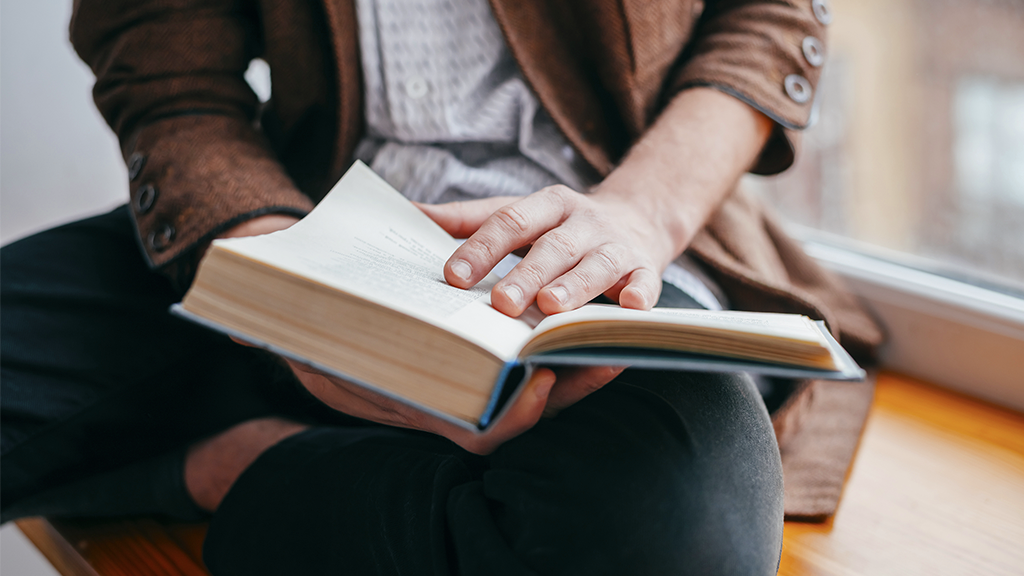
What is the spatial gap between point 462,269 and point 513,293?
0.04 meters

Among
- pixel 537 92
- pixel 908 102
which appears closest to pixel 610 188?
pixel 537 92

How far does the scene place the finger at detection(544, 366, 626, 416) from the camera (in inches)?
15.3

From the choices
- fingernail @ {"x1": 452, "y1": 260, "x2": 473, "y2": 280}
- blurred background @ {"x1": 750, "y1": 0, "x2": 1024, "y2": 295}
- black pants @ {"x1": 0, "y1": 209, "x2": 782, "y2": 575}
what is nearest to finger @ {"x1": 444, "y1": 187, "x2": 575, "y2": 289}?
fingernail @ {"x1": 452, "y1": 260, "x2": 473, "y2": 280}

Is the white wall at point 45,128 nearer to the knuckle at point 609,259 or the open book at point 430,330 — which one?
the open book at point 430,330

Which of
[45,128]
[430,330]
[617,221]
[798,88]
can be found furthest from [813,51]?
[45,128]

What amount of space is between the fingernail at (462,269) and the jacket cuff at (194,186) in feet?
0.77

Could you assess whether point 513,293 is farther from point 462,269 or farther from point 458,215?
point 458,215

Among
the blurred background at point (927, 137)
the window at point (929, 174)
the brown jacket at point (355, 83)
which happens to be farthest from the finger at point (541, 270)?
the blurred background at point (927, 137)

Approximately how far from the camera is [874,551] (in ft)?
2.12

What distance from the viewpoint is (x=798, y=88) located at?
679 millimetres

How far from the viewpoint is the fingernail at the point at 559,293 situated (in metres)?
0.40

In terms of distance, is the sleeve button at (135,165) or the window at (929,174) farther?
the window at (929,174)

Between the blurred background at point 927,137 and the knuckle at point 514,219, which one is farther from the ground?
the knuckle at point 514,219

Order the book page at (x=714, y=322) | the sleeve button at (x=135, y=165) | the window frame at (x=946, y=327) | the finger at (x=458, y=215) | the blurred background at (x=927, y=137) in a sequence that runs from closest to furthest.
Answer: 1. the book page at (x=714, y=322)
2. the finger at (x=458, y=215)
3. the sleeve button at (x=135, y=165)
4. the window frame at (x=946, y=327)
5. the blurred background at (x=927, y=137)
